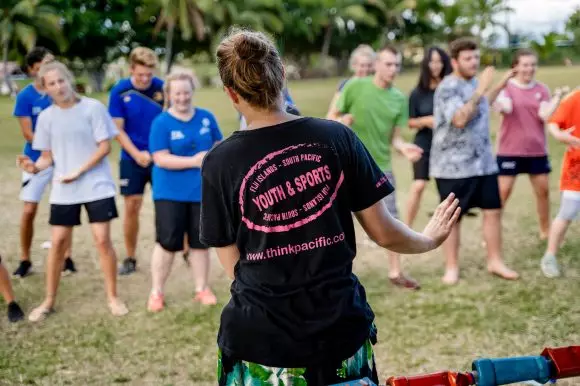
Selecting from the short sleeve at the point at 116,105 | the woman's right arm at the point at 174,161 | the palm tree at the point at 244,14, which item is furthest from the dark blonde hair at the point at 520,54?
the palm tree at the point at 244,14

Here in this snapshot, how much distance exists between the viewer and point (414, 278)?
596cm

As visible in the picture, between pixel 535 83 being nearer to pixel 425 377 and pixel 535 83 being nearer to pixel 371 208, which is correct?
pixel 371 208

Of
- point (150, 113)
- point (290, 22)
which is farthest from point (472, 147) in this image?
point (290, 22)

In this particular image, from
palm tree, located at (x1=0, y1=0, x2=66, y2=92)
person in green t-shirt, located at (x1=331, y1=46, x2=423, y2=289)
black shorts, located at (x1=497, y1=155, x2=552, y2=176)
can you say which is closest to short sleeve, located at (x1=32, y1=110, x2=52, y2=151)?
person in green t-shirt, located at (x1=331, y1=46, x2=423, y2=289)

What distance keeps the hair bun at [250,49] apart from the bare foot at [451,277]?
416 cm

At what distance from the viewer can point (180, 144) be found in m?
5.27

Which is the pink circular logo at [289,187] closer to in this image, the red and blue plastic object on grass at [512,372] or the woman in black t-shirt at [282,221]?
the woman in black t-shirt at [282,221]

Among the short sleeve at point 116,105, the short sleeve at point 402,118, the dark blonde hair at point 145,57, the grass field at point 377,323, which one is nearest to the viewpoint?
the grass field at point 377,323

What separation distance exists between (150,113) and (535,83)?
3661mm

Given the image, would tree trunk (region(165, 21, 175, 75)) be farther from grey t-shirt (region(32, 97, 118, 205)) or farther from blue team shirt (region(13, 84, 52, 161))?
grey t-shirt (region(32, 97, 118, 205))

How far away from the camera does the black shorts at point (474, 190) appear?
18.1 feet

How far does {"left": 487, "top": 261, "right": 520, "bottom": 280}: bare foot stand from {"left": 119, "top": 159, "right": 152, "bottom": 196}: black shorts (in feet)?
10.6

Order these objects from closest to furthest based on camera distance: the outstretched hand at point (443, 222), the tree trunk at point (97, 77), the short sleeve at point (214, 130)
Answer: the outstretched hand at point (443, 222) → the short sleeve at point (214, 130) → the tree trunk at point (97, 77)

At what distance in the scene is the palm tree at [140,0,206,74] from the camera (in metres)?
43.3
